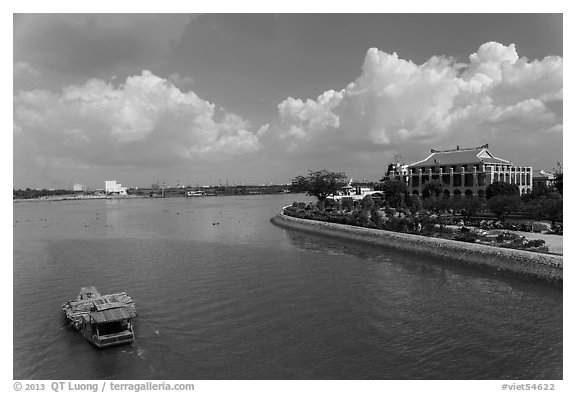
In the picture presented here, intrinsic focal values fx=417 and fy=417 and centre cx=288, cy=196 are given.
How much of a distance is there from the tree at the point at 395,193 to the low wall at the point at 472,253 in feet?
91.3

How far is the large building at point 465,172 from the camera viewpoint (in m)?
80.3

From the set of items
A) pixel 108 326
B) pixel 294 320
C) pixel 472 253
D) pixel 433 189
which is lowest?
pixel 294 320

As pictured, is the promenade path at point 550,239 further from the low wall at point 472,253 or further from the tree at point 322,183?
the tree at point 322,183

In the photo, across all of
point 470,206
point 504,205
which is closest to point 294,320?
point 504,205

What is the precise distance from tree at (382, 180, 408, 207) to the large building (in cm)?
951

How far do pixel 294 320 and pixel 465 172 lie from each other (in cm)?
7163

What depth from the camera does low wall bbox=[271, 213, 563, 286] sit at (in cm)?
2912

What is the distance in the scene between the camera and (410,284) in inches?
1173

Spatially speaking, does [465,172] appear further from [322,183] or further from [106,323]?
[106,323]

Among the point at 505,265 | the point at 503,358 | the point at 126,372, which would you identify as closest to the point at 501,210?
the point at 505,265

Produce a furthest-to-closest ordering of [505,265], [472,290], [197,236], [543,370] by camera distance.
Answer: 1. [197,236]
2. [505,265]
3. [472,290]
4. [543,370]

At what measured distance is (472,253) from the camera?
35.5 meters

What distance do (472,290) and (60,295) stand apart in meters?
27.4
